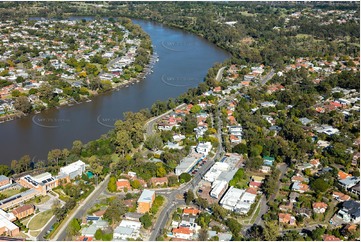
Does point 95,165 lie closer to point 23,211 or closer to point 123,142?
point 123,142

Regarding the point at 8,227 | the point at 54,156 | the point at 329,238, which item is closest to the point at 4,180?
the point at 54,156

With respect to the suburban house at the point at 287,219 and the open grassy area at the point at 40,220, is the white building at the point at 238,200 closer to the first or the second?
the suburban house at the point at 287,219

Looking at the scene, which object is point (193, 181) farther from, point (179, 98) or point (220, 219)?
point (179, 98)

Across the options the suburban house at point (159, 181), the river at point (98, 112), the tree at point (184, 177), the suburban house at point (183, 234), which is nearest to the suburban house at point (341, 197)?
the tree at point (184, 177)

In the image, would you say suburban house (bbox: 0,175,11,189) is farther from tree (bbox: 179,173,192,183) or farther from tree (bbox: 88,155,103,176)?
tree (bbox: 179,173,192,183)

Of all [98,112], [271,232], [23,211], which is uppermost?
[271,232]

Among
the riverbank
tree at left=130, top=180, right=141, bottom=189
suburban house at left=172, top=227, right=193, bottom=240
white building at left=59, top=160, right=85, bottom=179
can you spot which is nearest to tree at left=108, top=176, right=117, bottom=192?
tree at left=130, top=180, right=141, bottom=189
